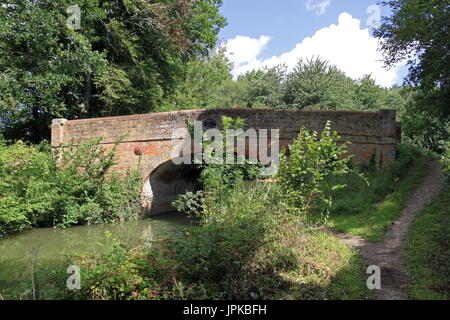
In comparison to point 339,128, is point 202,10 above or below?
above

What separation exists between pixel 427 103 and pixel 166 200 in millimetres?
9122

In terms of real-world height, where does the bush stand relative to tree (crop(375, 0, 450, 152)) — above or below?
below

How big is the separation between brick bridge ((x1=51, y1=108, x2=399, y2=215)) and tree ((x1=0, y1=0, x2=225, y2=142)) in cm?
168

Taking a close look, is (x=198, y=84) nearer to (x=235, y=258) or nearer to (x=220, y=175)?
(x=220, y=175)

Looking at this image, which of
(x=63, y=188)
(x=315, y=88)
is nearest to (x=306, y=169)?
(x=63, y=188)

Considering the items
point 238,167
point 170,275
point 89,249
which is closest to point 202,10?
point 238,167

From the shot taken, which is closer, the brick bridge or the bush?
the bush

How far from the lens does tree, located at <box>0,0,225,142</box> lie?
33.1 feet

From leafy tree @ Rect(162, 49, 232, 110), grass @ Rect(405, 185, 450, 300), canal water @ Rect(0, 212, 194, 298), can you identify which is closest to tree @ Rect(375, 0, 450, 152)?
grass @ Rect(405, 185, 450, 300)

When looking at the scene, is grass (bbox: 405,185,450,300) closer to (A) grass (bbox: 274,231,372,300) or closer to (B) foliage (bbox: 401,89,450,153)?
(A) grass (bbox: 274,231,372,300)

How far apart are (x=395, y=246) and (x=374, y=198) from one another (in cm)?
216

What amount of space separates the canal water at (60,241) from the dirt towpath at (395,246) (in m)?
2.61
